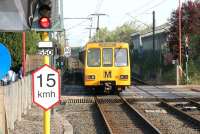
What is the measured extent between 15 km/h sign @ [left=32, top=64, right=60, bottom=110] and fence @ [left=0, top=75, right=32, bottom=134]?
1353 mm

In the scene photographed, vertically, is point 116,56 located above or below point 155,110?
above

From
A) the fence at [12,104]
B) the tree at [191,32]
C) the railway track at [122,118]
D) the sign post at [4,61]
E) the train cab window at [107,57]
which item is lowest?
the railway track at [122,118]

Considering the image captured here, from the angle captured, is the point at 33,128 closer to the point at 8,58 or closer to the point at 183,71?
the point at 8,58

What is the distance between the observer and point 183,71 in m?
45.4

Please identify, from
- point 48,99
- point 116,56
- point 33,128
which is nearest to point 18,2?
point 48,99

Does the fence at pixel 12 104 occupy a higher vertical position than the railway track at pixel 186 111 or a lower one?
higher

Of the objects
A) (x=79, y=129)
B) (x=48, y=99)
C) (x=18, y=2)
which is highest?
(x=18, y=2)

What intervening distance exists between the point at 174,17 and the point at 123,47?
15.9 m

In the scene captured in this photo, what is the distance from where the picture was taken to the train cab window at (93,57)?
104 ft

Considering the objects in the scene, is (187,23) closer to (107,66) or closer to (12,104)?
(107,66)

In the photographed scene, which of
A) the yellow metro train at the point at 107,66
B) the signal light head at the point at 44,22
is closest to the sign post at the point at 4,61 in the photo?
the signal light head at the point at 44,22

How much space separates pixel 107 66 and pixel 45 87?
2014 cm

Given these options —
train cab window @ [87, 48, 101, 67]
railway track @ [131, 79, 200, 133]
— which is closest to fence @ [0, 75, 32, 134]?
railway track @ [131, 79, 200, 133]

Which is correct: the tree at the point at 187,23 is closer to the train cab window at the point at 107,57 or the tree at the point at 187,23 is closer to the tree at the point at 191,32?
the tree at the point at 191,32
